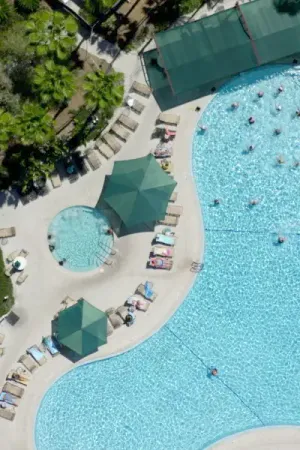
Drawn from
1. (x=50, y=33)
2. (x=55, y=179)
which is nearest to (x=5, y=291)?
(x=55, y=179)

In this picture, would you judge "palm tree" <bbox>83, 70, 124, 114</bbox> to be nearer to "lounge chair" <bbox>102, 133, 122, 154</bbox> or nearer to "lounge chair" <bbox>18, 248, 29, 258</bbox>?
"lounge chair" <bbox>102, 133, 122, 154</bbox>

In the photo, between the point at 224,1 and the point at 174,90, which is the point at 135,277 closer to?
the point at 174,90

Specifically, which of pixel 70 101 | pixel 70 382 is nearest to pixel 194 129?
pixel 70 101

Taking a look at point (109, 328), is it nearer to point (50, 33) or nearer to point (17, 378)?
point (17, 378)

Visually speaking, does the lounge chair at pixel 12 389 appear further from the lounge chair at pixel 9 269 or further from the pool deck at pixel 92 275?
the lounge chair at pixel 9 269

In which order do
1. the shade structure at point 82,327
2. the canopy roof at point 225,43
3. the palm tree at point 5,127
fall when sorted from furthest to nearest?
the canopy roof at point 225,43, the shade structure at point 82,327, the palm tree at point 5,127

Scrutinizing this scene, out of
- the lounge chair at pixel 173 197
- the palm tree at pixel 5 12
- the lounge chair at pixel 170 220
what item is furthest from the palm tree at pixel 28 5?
the lounge chair at pixel 170 220
